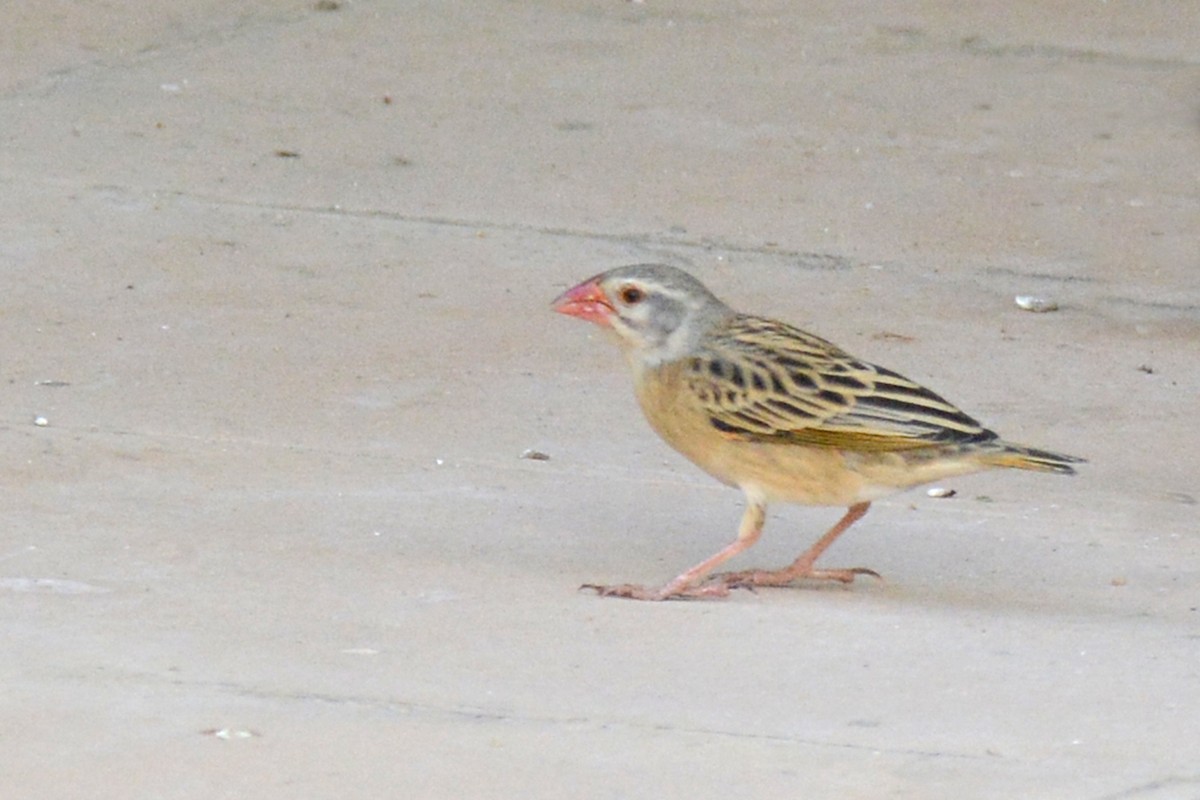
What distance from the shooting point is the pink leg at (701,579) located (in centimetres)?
601

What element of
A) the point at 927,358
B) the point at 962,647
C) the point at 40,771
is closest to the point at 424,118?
the point at 927,358

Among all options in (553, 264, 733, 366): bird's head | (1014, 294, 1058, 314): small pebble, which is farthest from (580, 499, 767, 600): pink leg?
(1014, 294, 1058, 314): small pebble

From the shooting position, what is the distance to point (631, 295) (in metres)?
6.52

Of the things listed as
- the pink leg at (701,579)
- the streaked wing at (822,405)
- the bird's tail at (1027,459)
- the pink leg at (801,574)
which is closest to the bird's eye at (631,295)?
the streaked wing at (822,405)

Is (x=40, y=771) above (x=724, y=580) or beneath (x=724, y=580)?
Result: above

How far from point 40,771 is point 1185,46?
9598 mm

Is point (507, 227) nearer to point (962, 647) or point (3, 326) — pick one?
point (3, 326)

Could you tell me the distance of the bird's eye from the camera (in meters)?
6.50

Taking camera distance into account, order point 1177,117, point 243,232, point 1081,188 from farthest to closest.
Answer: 1. point 1177,117
2. point 1081,188
3. point 243,232

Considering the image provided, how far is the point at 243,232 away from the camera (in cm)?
927

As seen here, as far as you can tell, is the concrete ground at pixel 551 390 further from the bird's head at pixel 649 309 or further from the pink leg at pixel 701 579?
the bird's head at pixel 649 309

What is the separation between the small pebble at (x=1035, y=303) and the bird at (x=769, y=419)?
99.0 inches

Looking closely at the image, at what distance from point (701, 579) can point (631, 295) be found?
0.79 m

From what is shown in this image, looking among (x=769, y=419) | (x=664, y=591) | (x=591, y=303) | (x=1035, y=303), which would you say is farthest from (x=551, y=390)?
(x=1035, y=303)
